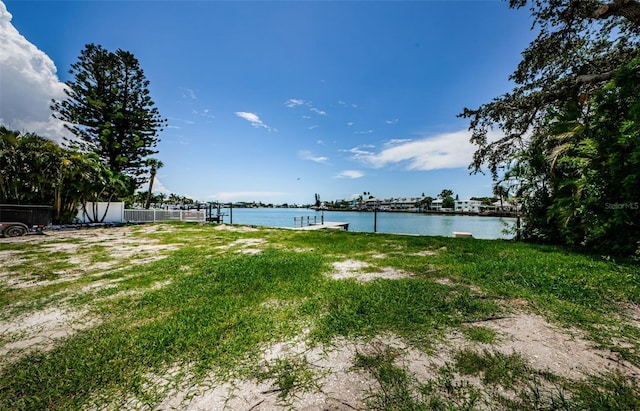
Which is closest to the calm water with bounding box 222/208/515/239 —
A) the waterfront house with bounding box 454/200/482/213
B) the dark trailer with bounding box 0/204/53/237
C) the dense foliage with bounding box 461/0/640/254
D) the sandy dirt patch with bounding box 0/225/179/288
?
→ the dense foliage with bounding box 461/0/640/254

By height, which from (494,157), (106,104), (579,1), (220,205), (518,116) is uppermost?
(106,104)

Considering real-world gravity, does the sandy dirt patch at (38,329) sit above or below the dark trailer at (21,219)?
below

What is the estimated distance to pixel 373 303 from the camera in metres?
3.23

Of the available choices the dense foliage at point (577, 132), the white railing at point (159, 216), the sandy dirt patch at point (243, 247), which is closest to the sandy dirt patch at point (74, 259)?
the sandy dirt patch at point (243, 247)

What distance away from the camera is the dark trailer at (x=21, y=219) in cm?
982

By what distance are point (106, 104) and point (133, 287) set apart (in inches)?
1029

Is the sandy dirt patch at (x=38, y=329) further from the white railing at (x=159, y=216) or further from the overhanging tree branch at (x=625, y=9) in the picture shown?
the white railing at (x=159, y=216)

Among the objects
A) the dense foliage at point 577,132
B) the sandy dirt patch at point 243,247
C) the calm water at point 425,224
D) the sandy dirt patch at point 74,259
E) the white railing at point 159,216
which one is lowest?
the calm water at point 425,224

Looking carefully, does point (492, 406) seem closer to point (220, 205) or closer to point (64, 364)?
point (64, 364)

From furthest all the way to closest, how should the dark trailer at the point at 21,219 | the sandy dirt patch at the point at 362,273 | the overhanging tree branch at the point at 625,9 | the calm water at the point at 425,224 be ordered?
the calm water at the point at 425,224
the dark trailer at the point at 21,219
the overhanging tree branch at the point at 625,9
the sandy dirt patch at the point at 362,273

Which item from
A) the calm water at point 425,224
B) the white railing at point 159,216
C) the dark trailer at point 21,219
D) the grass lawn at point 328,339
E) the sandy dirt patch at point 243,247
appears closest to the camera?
the grass lawn at point 328,339

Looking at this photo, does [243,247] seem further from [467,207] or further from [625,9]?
[467,207]

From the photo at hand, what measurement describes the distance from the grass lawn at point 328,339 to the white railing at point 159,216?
51.3 feet

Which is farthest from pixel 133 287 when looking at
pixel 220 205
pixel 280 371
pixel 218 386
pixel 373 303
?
pixel 220 205
